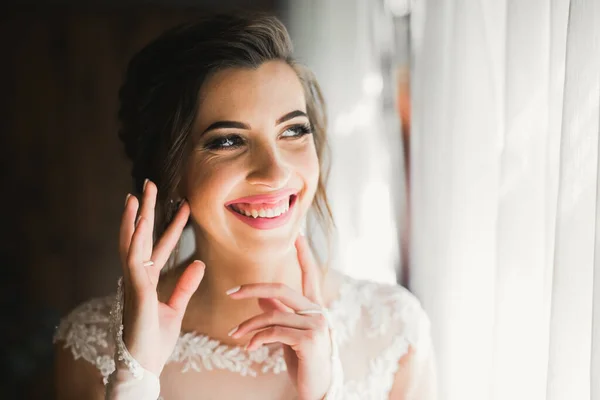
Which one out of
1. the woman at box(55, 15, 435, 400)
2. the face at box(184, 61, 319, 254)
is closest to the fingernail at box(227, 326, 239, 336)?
the woman at box(55, 15, 435, 400)

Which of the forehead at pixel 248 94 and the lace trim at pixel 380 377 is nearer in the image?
the forehead at pixel 248 94

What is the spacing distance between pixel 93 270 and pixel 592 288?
29.9 inches

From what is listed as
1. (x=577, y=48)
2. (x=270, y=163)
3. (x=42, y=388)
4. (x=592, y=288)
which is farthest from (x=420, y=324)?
(x=42, y=388)

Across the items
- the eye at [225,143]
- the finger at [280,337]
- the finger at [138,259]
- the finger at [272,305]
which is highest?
the eye at [225,143]

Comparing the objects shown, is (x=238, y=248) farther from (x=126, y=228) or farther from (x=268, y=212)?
(x=126, y=228)

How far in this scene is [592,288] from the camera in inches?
38.5

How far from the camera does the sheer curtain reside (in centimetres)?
98

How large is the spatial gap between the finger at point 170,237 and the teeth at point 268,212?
0.27 feet

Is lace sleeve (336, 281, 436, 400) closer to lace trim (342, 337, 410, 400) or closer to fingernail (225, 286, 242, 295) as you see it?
lace trim (342, 337, 410, 400)

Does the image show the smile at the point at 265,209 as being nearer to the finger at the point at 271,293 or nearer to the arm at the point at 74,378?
the finger at the point at 271,293

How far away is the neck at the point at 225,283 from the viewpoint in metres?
1.01

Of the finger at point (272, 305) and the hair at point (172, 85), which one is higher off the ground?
the hair at point (172, 85)

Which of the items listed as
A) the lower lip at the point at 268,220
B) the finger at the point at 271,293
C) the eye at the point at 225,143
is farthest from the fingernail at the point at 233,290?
the eye at the point at 225,143

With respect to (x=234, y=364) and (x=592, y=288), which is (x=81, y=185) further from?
(x=592, y=288)
